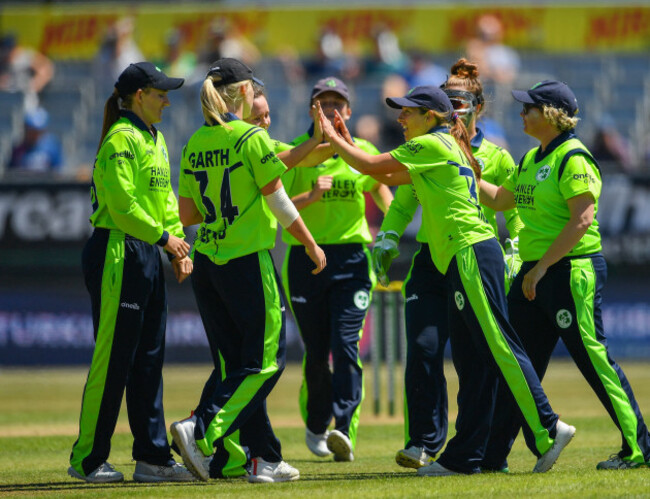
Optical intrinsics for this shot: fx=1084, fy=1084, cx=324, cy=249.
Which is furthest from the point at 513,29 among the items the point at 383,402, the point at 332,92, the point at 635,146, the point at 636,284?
the point at 332,92

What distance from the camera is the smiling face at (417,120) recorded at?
22.2 feet

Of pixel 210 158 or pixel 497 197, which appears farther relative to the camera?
pixel 497 197

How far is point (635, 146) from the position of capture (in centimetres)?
1923

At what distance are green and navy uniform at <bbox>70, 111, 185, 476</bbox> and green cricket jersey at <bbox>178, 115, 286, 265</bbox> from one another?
0.37m

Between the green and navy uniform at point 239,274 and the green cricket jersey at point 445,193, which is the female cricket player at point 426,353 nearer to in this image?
the green cricket jersey at point 445,193

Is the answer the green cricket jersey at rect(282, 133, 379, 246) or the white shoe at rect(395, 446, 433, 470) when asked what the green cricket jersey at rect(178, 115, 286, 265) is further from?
the green cricket jersey at rect(282, 133, 379, 246)

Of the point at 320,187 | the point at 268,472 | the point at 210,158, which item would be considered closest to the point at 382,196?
the point at 320,187

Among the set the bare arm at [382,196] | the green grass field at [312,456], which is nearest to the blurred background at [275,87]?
the green grass field at [312,456]

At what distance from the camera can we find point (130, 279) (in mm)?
6652

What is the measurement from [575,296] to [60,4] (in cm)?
2001

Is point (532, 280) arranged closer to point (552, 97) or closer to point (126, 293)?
point (552, 97)

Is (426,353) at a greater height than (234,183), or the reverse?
(234,183)

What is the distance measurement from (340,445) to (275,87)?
44.8ft

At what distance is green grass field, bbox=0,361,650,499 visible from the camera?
588 cm
